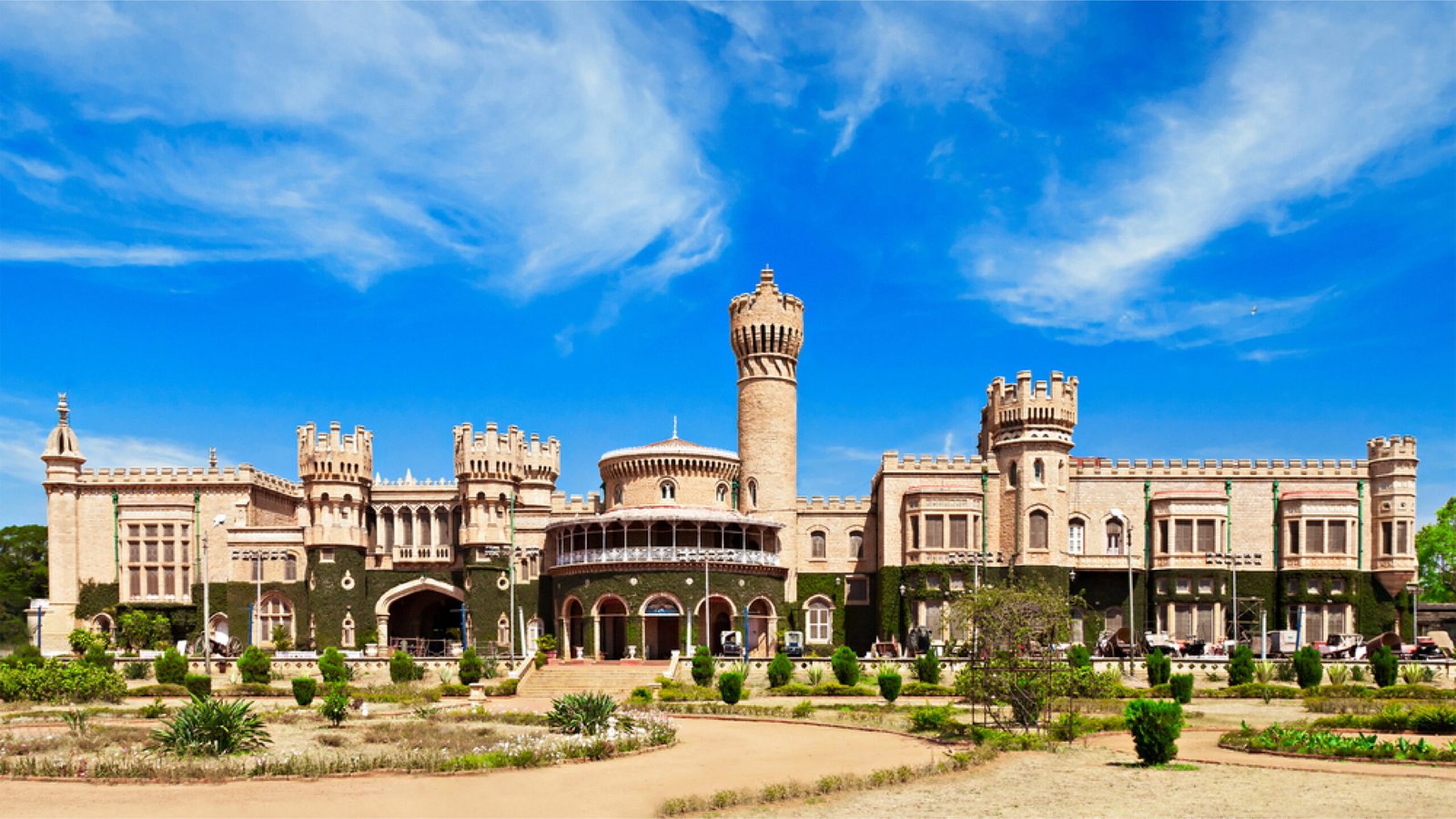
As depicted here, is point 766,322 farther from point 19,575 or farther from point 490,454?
point 19,575

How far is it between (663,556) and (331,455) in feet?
65.8

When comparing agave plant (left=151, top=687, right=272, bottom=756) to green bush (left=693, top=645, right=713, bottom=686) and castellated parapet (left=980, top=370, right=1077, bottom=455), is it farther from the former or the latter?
castellated parapet (left=980, top=370, right=1077, bottom=455)

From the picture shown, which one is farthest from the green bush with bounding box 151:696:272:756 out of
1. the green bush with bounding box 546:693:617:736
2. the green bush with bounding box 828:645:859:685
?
the green bush with bounding box 828:645:859:685

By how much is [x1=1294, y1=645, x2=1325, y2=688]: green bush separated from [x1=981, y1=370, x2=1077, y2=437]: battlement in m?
18.9

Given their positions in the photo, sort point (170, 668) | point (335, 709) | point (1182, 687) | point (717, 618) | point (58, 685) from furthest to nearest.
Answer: point (717, 618)
point (170, 668)
point (58, 685)
point (1182, 687)
point (335, 709)

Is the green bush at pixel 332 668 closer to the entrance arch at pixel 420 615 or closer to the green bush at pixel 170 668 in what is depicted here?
the green bush at pixel 170 668

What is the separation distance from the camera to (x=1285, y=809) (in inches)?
771

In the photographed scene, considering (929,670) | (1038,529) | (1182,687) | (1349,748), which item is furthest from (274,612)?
(1349,748)

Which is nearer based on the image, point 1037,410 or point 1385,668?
point 1385,668

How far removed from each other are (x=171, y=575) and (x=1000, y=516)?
44370 millimetres

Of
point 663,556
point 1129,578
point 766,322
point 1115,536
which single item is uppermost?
point 766,322

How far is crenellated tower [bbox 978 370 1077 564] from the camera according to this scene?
193 ft

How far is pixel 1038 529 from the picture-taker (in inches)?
2319

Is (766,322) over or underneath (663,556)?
over
